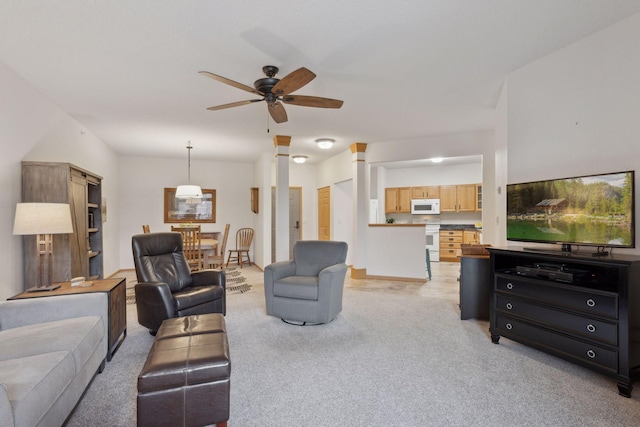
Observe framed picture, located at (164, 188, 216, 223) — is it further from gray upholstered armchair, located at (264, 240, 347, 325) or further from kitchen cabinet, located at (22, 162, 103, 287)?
gray upholstered armchair, located at (264, 240, 347, 325)

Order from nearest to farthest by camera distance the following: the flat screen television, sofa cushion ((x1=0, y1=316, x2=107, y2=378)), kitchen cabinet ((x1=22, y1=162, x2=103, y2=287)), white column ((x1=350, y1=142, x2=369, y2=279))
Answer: sofa cushion ((x1=0, y1=316, x2=107, y2=378))
the flat screen television
kitchen cabinet ((x1=22, y1=162, x2=103, y2=287))
white column ((x1=350, y1=142, x2=369, y2=279))

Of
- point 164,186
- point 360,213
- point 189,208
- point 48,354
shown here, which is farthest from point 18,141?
point 360,213

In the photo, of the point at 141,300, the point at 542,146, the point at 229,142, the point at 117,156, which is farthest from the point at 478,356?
the point at 117,156

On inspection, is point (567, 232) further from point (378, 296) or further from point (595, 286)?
point (378, 296)

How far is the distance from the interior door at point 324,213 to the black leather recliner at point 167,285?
4.17 m

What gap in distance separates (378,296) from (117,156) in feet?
19.8

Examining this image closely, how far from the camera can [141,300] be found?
125 inches

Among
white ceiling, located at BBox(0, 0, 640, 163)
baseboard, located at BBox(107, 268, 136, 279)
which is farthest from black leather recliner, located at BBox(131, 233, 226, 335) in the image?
baseboard, located at BBox(107, 268, 136, 279)

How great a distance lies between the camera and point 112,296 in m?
2.73

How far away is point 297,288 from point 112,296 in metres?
1.71

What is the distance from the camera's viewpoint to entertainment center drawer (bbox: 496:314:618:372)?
7.41ft

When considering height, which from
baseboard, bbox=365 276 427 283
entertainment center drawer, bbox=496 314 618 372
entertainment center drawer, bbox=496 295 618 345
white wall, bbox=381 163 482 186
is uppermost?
white wall, bbox=381 163 482 186

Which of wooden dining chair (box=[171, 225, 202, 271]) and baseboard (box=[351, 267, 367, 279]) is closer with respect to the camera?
wooden dining chair (box=[171, 225, 202, 271])

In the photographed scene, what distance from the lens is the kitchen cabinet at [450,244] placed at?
316 inches
